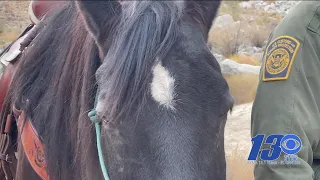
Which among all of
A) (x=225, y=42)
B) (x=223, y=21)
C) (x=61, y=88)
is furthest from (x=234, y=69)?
(x=223, y=21)

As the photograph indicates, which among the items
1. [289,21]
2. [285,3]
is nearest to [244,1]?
[285,3]

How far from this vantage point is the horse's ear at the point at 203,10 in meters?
1.94

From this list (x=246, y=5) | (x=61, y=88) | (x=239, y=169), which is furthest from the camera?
(x=246, y=5)

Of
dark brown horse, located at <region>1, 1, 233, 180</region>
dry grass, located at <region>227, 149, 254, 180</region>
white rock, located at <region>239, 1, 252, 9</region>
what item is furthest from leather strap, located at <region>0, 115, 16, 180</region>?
→ white rock, located at <region>239, 1, 252, 9</region>

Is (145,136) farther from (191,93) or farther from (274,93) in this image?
(274,93)

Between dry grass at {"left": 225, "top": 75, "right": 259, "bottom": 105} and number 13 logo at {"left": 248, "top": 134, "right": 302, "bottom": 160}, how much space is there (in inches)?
264

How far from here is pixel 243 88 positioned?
9320mm

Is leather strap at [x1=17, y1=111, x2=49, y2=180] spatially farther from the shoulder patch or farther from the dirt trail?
the dirt trail

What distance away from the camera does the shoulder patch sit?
7.02ft

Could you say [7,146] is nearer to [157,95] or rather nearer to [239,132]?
[157,95]

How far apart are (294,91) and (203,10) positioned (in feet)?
1.90

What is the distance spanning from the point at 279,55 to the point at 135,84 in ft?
2.87

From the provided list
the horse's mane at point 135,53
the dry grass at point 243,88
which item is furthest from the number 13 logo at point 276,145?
the dry grass at point 243,88

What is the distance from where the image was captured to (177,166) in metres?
1.55
